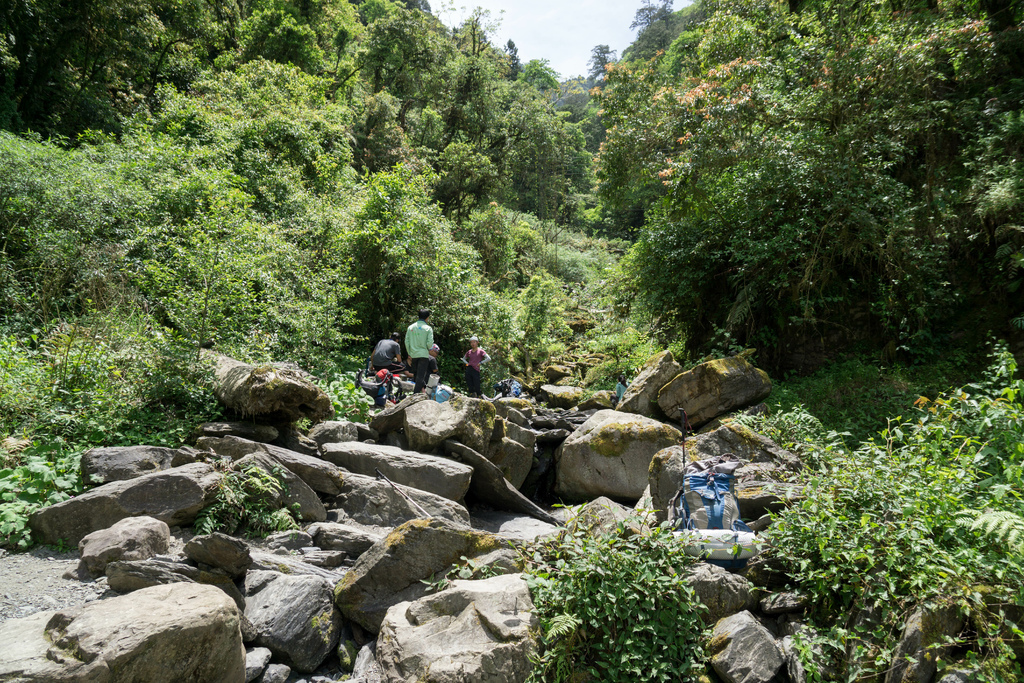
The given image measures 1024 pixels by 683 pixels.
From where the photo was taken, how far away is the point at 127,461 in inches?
215

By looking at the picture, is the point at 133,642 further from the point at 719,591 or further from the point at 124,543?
the point at 719,591

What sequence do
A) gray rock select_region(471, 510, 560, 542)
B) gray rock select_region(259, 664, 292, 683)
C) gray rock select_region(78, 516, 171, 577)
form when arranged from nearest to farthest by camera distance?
1. gray rock select_region(259, 664, 292, 683)
2. gray rock select_region(78, 516, 171, 577)
3. gray rock select_region(471, 510, 560, 542)

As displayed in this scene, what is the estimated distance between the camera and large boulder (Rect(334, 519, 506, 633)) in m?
4.59

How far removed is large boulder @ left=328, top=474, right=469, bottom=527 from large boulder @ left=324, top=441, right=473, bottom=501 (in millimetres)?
337

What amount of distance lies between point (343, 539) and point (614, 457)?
4380 mm

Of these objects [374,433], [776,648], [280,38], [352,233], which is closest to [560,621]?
[776,648]

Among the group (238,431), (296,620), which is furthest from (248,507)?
(296,620)

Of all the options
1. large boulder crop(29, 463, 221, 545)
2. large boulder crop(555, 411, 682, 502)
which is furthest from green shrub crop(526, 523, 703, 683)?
large boulder crop(555, 411, 682, 502)

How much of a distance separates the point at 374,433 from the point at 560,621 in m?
4.90

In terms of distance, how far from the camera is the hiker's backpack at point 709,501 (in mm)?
4742

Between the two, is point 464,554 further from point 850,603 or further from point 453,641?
point 850,603

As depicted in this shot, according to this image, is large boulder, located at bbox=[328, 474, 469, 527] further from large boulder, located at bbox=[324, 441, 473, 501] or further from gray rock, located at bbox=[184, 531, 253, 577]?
gray rock, located at bbox=[184, 531, 253, 577]

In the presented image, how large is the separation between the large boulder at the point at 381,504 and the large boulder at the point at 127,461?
5.18 ft

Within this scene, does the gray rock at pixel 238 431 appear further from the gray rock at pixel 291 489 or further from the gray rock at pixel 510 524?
the gray rock at pixel 510 524
